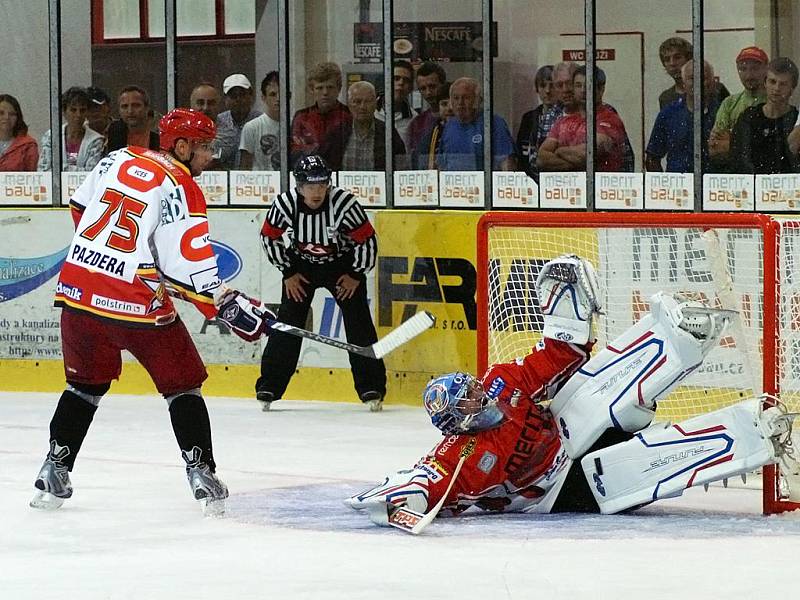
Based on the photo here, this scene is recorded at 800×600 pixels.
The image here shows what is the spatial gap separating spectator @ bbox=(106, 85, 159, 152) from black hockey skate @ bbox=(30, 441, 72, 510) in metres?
4.01

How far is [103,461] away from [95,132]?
3.16 m

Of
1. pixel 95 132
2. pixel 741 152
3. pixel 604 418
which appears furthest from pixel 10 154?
pixel 604 418

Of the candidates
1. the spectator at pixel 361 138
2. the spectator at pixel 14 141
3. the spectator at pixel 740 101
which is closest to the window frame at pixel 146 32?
the spectator at pixel 14 141

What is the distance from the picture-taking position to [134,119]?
9570 mm

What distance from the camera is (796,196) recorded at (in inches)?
309

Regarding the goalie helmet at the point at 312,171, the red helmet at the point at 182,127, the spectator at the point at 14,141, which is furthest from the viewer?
the spectator at the point at 14,141

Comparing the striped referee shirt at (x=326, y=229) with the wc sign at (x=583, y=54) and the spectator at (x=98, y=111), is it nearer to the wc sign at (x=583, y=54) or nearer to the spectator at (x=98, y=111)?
the wc sign at (x=583, y=54)

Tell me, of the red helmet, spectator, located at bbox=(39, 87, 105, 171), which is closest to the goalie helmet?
spectator, located at bbox=(39, 87, 105, 171)

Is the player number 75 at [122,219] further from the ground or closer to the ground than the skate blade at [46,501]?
further from the ground

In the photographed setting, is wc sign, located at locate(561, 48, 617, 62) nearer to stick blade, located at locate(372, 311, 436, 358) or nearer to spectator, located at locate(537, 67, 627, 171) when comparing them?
spectator, located at locate(537, 67, 627, 171)

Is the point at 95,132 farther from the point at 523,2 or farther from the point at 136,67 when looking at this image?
the point at 523,2

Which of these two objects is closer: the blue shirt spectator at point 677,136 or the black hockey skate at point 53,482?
the black hockey skate at point 53,482

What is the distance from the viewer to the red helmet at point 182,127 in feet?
18.6

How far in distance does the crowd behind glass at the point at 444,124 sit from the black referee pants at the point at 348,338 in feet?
2.50
